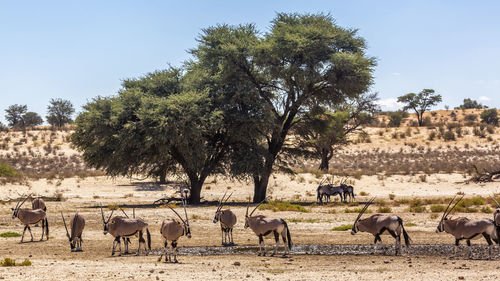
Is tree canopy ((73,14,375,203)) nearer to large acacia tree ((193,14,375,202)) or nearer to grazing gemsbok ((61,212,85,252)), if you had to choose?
large acacia tree ((193,14,375,202))

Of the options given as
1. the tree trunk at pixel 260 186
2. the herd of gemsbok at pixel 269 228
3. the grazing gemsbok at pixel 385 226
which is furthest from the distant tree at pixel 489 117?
the grazing gemsbok at pixel 385 226

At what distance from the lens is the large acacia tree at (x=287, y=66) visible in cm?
3394

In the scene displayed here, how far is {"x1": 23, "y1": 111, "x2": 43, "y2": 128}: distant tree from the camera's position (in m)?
103

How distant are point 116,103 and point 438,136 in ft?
177

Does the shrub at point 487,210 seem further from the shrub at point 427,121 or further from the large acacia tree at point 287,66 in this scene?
the shrub at point 427,121

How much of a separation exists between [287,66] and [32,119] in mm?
80141

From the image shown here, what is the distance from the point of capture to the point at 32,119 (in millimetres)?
103125

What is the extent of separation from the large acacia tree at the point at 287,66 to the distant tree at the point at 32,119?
7428 centimetres

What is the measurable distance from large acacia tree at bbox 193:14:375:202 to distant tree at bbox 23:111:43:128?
74280 mm

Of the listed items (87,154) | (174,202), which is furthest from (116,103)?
(174,202)

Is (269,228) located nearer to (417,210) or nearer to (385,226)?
(385,226)

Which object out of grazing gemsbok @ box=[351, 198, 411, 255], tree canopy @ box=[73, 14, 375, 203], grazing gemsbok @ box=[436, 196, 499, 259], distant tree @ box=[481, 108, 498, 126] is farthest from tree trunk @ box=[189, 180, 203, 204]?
distant tree @ box=[481, 108, 498, 126]

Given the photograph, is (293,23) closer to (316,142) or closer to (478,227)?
(316,142)

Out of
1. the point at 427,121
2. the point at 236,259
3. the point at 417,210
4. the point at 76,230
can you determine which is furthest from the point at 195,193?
the point at 427,121
